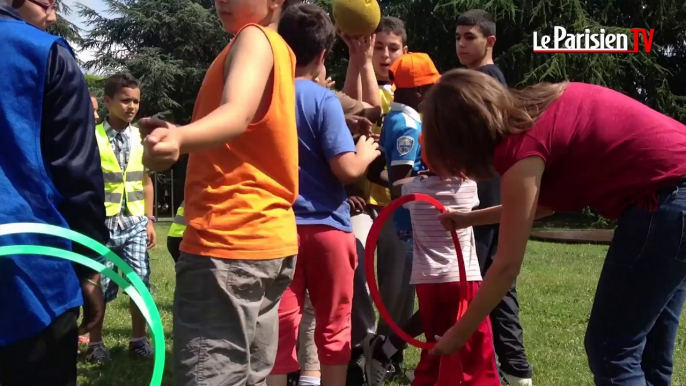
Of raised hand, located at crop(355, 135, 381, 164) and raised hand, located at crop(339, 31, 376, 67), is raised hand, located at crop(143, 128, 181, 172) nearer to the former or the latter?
raised hand, located at crop(355, 135, 381, 164)

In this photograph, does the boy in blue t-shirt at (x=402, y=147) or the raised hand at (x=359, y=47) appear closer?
the boy in blue t-shirt at (x=402, y=147)

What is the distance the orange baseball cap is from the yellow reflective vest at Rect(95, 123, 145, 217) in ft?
7.16

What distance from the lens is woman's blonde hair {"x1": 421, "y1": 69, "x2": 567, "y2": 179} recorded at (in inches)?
101

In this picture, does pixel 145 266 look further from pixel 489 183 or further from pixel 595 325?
pixel 595 325

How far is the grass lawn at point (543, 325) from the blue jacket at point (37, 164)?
2.63 meters

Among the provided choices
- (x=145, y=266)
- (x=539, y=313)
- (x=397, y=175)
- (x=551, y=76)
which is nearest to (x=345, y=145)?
(x=397, y=175)

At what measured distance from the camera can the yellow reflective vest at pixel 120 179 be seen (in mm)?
5633

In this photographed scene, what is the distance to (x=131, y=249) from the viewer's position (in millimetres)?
5594

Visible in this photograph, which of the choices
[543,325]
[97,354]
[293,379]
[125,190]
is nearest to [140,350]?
[97,354]

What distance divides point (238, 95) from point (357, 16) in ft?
8.03

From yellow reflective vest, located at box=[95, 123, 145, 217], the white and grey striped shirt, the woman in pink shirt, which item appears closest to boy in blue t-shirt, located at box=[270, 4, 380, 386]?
the white and grey striped shirt

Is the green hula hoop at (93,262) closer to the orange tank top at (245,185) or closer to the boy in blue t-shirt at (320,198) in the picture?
the orange tank top at (245,185)

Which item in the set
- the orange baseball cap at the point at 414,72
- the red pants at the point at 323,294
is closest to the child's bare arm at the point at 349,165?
the red pants at the point at 323,294

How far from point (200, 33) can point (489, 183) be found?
37.0 meters
